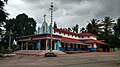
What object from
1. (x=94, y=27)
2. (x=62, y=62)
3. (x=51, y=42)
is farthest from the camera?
(x=94, y=27)

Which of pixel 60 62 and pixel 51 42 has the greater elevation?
pixel 51 42

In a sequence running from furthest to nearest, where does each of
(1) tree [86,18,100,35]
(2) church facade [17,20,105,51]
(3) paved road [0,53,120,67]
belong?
(1) tree [86,18,100,35]
(2) church facade [17,20,105,51]
(3) paved road [0,53,120,67]

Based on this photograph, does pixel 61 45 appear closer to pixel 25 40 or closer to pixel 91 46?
pixel 25 40

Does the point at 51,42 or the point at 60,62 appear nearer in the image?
Answer: the point at 60,62

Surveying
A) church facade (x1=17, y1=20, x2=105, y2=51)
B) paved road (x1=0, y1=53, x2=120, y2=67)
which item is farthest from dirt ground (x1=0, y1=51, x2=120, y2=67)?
church facade (x1=17, y1=20, x2=105, y2=51)

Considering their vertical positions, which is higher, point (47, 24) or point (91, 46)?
point (47, 24)

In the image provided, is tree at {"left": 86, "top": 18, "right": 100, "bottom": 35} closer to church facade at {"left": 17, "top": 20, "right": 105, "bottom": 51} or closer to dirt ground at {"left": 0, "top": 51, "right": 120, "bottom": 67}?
church facade at {"left": 17, "top": 20, "right": 105, "bottom": 51}

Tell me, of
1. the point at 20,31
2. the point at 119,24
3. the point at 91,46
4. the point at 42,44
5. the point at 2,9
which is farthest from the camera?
the point at 20,31

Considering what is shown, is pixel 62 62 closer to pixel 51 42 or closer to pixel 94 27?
pixel 51 42

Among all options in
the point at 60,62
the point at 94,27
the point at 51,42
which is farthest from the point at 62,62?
the point at 94,27

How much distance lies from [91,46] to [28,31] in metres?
28.1

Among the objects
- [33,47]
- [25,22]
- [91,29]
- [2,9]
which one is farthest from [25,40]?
[91,29]

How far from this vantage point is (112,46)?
6344 centimetres

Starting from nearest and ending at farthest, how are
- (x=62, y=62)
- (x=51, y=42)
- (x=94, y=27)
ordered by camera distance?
(x=62, y=62)
(x=51, y=42)
(x=94, y=27)
